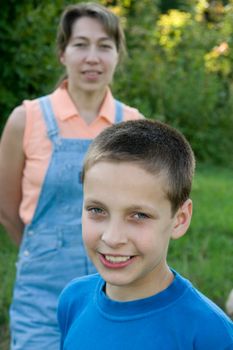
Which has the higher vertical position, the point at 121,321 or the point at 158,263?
the point at 158,263

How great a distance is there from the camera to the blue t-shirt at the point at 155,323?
191cm

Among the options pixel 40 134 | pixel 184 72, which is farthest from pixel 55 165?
pixel 184 72

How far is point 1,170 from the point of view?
11.1 feet

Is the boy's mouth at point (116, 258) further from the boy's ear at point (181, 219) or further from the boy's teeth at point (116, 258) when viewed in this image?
the boy's ear at point (181, 219)

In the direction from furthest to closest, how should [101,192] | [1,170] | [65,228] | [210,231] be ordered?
[210,231]
[1,170]
[65,228]
[101,192]

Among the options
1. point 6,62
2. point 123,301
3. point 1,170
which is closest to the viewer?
point 123,301

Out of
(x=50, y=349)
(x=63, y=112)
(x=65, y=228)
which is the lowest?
(x=50, y=349)

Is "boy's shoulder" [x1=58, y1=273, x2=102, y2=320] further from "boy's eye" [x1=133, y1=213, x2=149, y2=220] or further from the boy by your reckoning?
"boy's eye" [x1=133, y1=213, x2=149, y2=220]

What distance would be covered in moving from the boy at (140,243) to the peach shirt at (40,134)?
1.12 metres

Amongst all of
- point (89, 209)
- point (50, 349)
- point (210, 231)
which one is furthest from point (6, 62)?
point (89, 209)

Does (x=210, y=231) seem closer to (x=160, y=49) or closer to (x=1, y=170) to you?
(x=1, y=170)

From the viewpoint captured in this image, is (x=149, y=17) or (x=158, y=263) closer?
(x=158, y=263)

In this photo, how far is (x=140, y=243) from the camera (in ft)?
6.29

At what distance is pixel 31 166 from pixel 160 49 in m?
9.23
